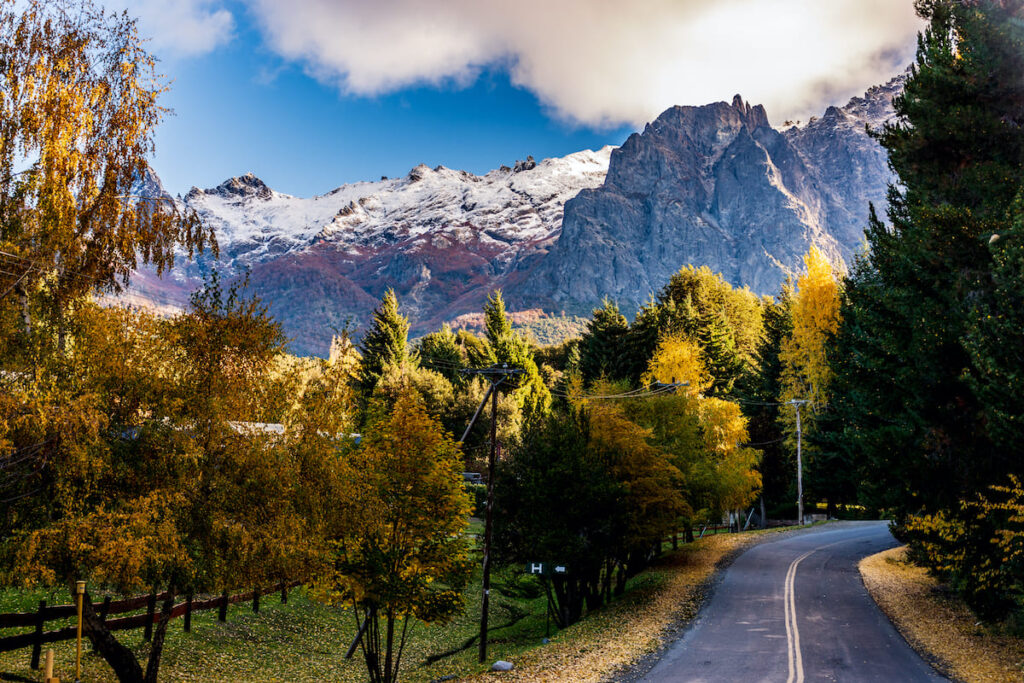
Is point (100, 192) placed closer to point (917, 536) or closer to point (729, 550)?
point (917, 536)

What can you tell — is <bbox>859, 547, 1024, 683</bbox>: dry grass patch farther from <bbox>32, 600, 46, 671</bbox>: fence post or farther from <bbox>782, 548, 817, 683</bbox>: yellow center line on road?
<bbox>32, 600, 46, 671</bbox>: fence post

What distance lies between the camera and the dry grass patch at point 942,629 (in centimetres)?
1778

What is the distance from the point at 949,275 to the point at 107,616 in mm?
27669

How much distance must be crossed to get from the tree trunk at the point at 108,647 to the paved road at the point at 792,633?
12.7 m

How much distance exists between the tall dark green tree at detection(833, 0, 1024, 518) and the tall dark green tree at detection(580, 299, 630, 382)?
35.4 metres

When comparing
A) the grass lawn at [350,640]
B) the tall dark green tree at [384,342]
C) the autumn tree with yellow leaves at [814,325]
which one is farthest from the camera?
the tall dark green tree at [384,342]

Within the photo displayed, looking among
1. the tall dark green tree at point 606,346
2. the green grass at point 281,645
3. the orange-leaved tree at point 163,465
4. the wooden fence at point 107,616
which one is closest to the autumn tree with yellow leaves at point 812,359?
the tall dark green tree at point 606,346

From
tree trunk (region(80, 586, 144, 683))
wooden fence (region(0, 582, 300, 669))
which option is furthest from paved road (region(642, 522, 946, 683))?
tree trunk (region(80, 586, 144, 683))

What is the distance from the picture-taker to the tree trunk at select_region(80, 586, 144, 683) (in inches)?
A: 656

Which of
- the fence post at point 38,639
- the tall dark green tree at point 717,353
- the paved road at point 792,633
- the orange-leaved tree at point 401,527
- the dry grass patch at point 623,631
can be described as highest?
the tall dark green tree at point 717,353

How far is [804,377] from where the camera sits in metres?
55.7

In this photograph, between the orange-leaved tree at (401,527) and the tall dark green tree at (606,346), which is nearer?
the orange-leaved tree at (401,527)

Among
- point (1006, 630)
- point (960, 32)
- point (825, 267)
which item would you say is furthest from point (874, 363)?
point (825, 267)

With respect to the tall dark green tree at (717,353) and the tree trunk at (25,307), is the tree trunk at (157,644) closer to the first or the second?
the tree trunk at (25,307)
